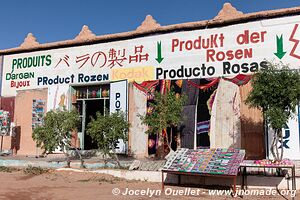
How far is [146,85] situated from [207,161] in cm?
605

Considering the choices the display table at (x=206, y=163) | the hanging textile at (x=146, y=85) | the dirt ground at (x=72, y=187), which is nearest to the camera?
the dirt ground at (x=72, y=187)

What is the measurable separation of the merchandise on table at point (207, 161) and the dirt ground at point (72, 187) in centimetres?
69

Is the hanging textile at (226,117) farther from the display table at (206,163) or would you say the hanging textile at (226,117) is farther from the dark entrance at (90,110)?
the dark entrance at (90,110)

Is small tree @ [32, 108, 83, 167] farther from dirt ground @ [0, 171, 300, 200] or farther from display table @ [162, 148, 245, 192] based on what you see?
display table @ [162, 148, 245, 192]

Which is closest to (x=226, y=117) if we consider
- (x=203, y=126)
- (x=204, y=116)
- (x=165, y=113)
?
(x=204, y=116)

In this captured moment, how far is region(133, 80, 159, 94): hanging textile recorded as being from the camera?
607 inches

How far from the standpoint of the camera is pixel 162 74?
15.4 m

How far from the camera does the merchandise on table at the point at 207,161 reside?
9742mm

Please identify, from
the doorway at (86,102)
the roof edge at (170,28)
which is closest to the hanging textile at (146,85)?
the doorway at (86,102)

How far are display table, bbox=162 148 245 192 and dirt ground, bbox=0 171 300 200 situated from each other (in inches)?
24.7

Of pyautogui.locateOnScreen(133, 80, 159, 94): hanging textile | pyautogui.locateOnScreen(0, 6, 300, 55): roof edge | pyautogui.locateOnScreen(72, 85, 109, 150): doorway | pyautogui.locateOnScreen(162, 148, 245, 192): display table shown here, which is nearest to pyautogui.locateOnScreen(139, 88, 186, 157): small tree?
pyautogui.locateOnScreen(133, 80, 159, 94): hanging textile

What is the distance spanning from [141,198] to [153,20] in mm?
9172

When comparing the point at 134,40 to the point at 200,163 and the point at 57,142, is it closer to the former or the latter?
the point at 57,142

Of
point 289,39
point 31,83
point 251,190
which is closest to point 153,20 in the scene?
point 289,39
